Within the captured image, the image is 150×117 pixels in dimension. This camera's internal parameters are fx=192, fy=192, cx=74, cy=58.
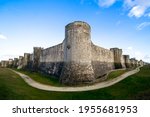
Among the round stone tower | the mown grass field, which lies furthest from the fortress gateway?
the mown grass field

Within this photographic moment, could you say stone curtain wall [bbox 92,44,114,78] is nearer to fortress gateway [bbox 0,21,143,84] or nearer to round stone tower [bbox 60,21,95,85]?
fortress gateway [bbox 0,21,143,84]

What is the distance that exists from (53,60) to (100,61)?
912 centimetres

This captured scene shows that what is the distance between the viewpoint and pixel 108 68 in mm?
41000

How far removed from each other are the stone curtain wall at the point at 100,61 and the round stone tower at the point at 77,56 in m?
4.48

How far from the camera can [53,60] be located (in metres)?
37.6

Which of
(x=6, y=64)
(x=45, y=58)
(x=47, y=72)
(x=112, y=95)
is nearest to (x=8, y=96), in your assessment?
(x=112, y=95)

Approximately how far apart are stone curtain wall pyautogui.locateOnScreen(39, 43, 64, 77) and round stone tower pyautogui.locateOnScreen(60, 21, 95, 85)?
4.78 metres

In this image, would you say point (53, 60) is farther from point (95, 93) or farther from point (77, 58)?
point (95, 93)

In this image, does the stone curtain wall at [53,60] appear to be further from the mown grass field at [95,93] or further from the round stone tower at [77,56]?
the mown grass field at [95,93]

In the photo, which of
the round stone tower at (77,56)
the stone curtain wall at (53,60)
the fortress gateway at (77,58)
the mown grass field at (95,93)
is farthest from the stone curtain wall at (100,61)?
the mown grass field at (95,93)

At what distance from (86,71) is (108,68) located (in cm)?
1434

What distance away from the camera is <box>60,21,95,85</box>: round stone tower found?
27328 millimetres

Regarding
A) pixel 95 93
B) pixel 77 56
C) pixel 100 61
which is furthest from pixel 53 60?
pixel 95 93

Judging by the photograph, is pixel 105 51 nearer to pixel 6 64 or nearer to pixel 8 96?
pixel 8 96
